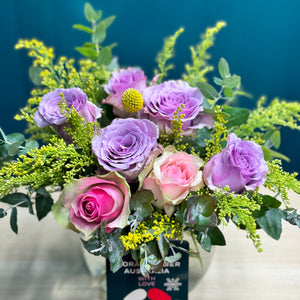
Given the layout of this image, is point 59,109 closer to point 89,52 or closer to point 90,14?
point 89,52

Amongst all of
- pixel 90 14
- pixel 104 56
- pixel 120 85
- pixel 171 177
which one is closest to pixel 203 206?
pixel 171 177

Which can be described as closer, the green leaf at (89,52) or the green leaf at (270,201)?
the green leaf at (270,201)

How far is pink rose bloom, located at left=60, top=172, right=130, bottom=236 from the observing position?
563mm

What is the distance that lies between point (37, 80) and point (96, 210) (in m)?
0.38

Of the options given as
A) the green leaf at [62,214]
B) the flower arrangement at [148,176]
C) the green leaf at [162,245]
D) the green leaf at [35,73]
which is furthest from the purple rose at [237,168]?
the green leaf at [35,73]

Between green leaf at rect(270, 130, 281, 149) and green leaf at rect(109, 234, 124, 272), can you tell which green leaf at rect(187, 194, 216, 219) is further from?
green leaf at rect(270, 130, 281, 149)

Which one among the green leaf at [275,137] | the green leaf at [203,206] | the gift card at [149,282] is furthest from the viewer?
the green leaf at [275,137]

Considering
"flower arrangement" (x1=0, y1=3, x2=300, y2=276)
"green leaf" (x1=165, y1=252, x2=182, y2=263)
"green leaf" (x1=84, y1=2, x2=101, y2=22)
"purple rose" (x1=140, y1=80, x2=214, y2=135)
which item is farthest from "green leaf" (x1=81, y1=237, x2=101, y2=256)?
"green leaf" (x1=84, y1=2, x2=101, y2=22)

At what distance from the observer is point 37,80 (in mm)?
822

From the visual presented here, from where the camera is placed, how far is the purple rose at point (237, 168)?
563 millimetres

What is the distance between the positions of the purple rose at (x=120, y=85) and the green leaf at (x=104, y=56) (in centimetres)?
7

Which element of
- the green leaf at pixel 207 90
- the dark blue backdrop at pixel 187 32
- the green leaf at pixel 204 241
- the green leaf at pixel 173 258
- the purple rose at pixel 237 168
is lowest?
the green leaf at pixel 173 258

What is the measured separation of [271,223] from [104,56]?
0.46 m

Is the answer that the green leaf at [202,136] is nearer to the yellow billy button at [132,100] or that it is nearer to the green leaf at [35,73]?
the yellow billy button at [132,100]
